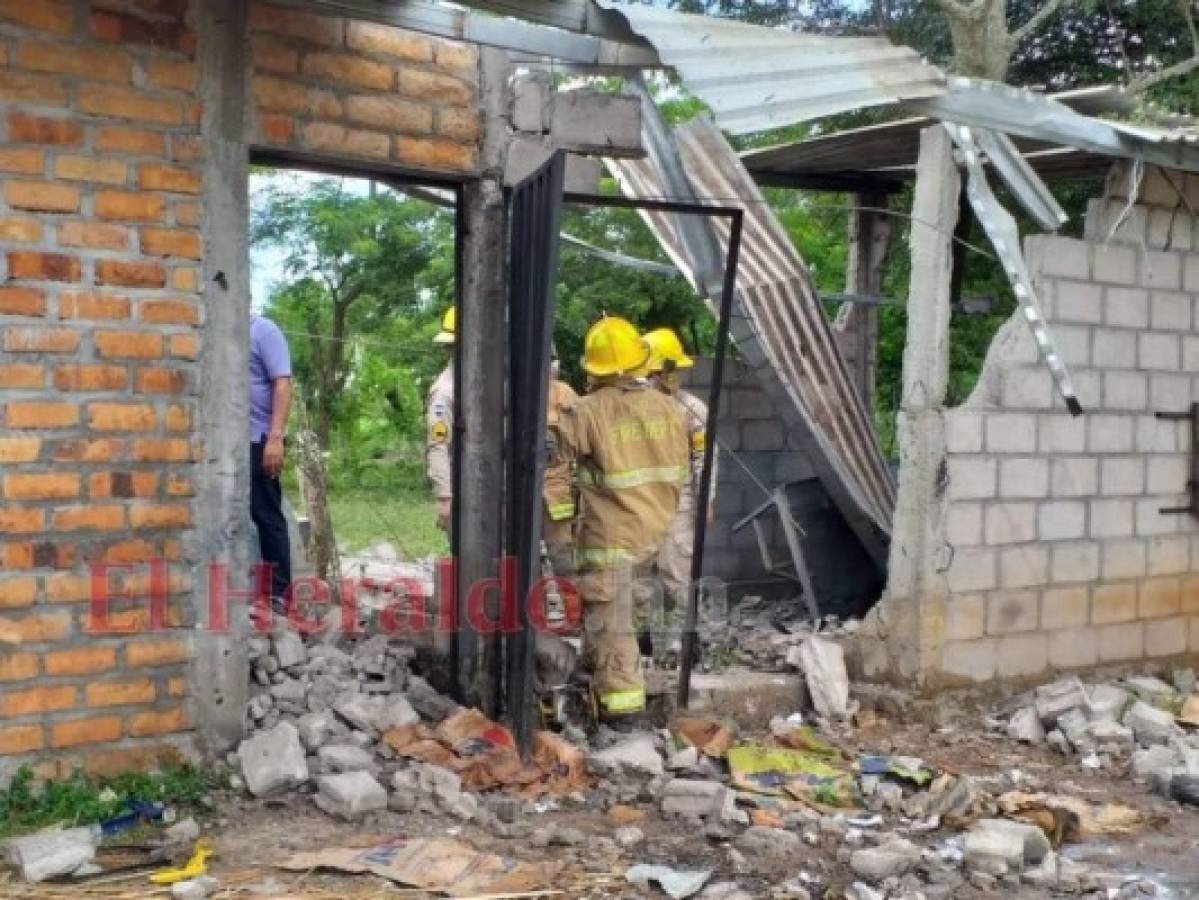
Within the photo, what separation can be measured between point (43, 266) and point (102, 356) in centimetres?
34

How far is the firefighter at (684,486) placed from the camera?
638 cm

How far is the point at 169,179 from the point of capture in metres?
4.50

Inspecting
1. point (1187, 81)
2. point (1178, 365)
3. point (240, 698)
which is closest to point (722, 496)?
point (1178, 365)

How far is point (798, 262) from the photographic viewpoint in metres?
6.60

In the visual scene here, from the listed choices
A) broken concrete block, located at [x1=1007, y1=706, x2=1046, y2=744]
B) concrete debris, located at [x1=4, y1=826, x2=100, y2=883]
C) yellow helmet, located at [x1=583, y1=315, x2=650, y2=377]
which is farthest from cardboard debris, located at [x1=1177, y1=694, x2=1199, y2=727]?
concrete debris, located at [x1=4, y1=826, x2=100, y2=883]

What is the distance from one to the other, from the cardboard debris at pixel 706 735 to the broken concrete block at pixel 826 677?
23.4 inches

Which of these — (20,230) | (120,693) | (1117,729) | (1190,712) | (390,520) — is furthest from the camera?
(390,520)

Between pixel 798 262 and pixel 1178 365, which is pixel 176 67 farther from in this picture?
pixel 1178 365

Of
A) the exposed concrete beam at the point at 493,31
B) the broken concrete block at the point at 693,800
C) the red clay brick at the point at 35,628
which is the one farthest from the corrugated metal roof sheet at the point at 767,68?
the red clay brick at the point at 35,628

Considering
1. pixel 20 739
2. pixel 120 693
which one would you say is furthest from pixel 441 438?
pixel 20 739

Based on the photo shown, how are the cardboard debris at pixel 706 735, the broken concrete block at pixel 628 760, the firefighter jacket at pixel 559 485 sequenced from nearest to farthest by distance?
the broken concrete block at pixel 628 760, the cardboard debris at pixel 706 735, the firefighter jacket at pixel 559 485

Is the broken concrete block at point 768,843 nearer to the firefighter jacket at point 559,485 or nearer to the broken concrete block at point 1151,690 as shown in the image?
the firefighter jacket at point 559,485

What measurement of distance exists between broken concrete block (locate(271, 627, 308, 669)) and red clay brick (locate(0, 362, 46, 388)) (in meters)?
1.53

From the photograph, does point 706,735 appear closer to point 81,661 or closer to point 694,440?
point 694,440
